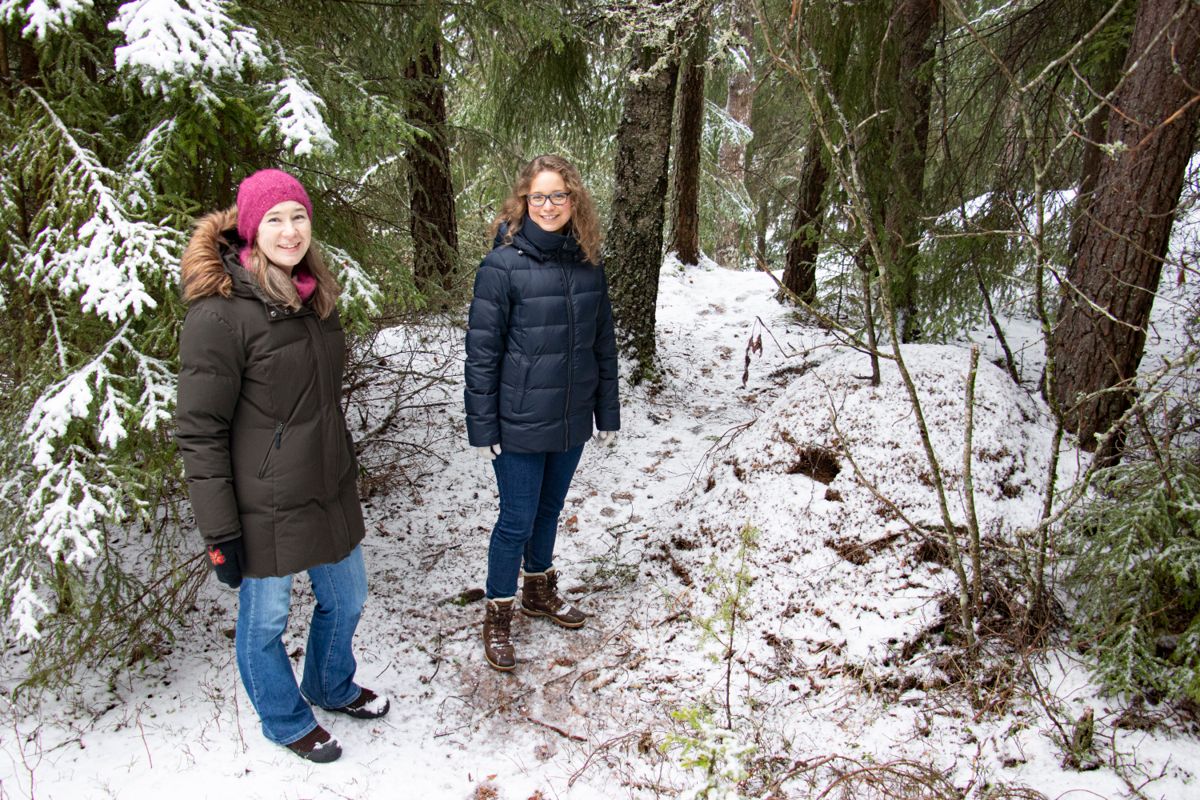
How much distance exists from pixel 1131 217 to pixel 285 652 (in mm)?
4804

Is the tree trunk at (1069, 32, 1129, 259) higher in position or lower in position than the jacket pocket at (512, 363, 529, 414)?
higher

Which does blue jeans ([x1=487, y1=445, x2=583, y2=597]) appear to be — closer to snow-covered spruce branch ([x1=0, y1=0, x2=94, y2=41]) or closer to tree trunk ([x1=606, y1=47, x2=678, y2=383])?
snow-covered spruce branch ([x1=0, y1=0, x2=94, y2=41])

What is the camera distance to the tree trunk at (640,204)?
20.8 feet

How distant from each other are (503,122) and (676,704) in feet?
20.6

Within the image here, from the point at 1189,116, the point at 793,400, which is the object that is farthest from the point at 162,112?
the point at 1189,116

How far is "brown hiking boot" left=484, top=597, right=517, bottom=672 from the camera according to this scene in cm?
369

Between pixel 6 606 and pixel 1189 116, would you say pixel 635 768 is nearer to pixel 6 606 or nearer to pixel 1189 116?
pixel 6 606

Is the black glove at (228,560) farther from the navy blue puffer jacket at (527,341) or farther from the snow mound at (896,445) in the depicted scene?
the snow mound at (896,445)

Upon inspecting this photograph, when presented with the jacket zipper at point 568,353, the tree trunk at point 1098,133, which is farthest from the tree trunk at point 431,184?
the tree trunk at point 1098,133

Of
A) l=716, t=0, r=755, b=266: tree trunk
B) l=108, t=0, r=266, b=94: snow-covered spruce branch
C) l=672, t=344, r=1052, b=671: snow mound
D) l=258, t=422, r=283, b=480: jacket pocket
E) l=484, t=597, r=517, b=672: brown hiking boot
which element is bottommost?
l=484, t=597, r=517, b=672: brown hiking boot

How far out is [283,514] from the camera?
2.70 m

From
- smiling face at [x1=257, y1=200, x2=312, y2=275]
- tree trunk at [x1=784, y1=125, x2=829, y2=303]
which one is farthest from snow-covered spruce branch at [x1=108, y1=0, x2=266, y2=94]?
tree trunk at [x1=784, y1=125, x2=829, y2=303]

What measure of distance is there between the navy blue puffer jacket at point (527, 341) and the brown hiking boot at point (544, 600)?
3.01ft

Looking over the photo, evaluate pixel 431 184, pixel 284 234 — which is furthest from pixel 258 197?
pixel 431 184
